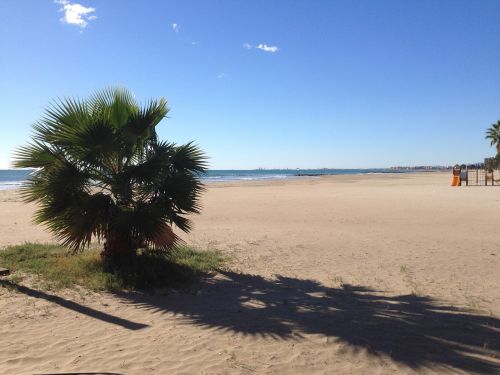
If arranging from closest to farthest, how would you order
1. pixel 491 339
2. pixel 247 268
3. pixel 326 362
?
pixel 326 362 < pixel 491 339 < pixel 247 268

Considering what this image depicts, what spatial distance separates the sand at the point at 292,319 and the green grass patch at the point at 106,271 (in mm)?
349

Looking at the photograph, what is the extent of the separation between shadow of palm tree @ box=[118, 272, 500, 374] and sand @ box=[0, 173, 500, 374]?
16 millimetres

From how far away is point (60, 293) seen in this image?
20.2 feet

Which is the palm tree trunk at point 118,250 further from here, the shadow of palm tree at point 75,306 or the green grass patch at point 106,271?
the shadow of palm tree at point 75,306

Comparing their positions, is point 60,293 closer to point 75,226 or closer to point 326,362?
point 75,226

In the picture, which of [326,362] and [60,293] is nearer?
[326,362]

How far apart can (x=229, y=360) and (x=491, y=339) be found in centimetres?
269

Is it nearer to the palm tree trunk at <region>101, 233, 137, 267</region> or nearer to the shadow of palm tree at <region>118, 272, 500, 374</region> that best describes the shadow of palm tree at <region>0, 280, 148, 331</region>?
the shadow of palm tree at <region>118, 272, 500, 374</region>

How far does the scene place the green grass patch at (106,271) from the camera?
6.55 metres

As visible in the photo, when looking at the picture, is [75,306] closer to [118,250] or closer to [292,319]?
[118,250]

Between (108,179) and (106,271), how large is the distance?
4.84 ft

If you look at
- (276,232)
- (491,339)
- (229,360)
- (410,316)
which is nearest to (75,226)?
(229,360)

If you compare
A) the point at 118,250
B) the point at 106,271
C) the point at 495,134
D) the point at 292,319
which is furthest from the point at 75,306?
the point at 495,134

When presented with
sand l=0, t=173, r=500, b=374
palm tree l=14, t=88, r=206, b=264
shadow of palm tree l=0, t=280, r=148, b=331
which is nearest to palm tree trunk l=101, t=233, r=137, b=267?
palm tree l=14, t=88, r=206, b=264
